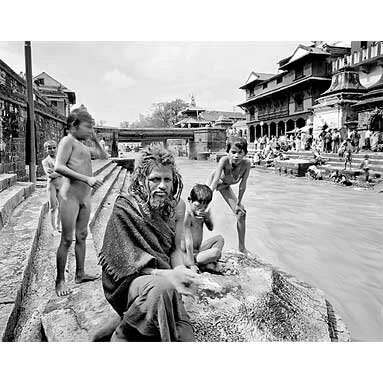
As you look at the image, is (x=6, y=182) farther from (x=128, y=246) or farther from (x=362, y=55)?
(x=362, y=55)

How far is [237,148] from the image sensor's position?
10.4ft

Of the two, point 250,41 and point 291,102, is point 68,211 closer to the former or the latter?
point 250,41

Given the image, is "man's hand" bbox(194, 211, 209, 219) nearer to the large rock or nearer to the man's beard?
the large rock

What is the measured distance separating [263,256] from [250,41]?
2.74 metres

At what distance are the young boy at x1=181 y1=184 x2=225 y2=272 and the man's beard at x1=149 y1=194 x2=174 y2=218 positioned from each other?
635mm

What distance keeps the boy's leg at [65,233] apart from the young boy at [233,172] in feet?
4.80

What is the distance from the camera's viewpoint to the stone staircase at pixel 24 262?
1.85 m

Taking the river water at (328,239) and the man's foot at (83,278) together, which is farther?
the river water at (328,239)

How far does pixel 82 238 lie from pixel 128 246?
99 cm

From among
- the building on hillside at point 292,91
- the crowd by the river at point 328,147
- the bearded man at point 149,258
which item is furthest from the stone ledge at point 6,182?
the building on hillside at point 292,91

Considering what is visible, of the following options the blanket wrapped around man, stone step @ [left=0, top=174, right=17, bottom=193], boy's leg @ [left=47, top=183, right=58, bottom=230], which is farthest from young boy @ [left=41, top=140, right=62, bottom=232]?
the blanket wrapped around man

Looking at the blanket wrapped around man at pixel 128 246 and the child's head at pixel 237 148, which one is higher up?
the child's head at pixel 237 148

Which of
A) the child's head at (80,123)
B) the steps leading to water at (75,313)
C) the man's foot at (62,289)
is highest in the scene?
the child's head at (80,123)

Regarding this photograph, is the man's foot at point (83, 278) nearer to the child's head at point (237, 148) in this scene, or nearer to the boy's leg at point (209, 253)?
the boy's leg at point (209, 253)
